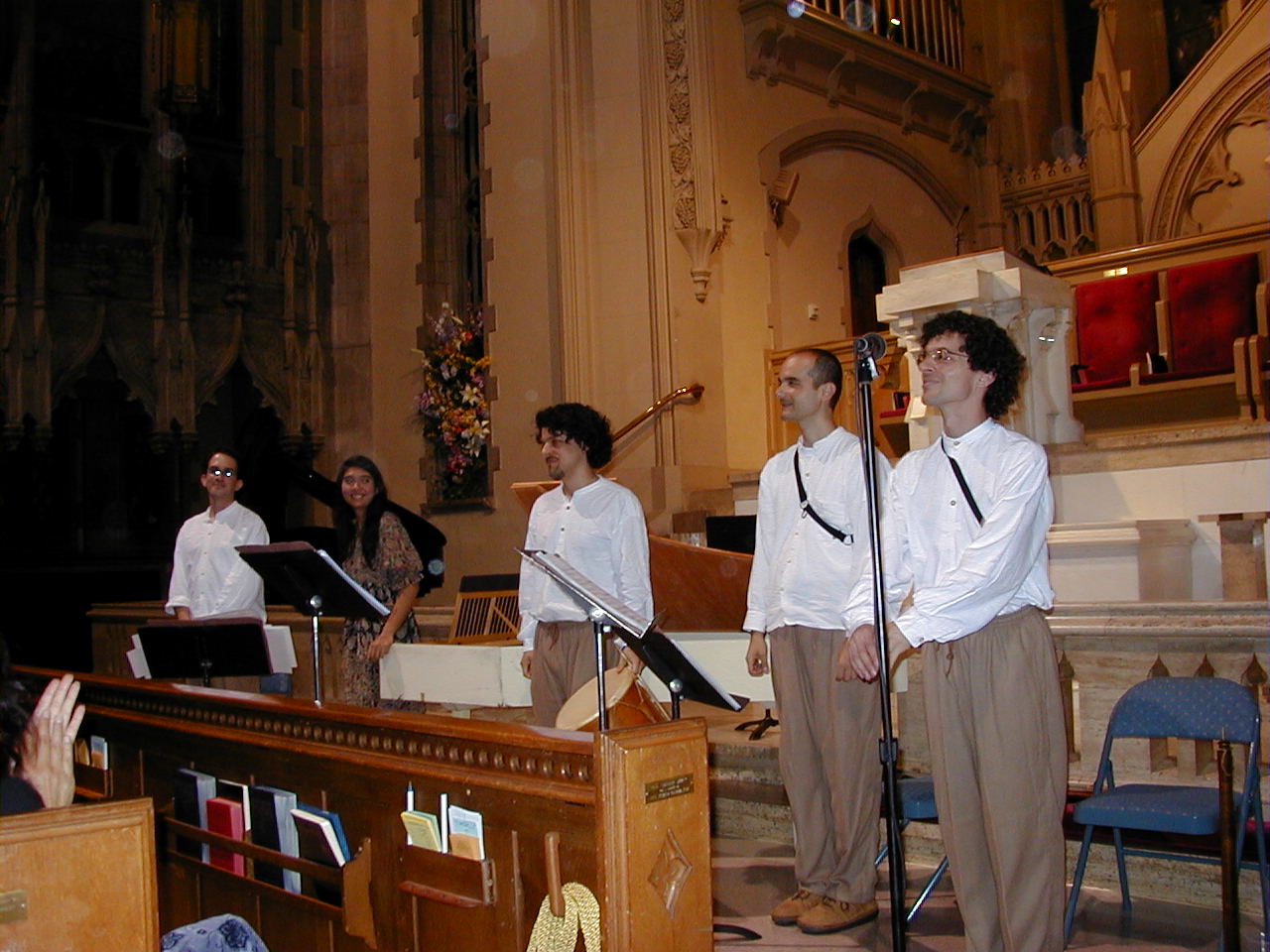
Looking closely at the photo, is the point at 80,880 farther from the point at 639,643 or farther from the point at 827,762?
the point at 827,762

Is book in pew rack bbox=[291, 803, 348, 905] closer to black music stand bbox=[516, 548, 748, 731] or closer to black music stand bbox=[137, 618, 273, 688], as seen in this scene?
black music stand bbox=[516, 548, 748, 731]

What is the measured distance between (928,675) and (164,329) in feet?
28.9

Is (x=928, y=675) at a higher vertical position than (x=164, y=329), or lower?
lower

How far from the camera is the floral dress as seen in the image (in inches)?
178

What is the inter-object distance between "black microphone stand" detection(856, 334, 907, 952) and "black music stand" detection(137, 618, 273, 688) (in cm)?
271

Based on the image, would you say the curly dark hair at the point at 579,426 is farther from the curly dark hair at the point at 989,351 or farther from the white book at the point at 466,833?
the white book at the point at 466,833

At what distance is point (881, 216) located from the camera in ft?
35.6

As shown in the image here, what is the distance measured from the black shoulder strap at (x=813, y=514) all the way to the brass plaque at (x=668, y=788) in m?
1.47

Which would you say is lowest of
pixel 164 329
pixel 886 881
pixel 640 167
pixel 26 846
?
pixel 886 881

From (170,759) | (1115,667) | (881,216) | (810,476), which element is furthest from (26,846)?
(881,216)

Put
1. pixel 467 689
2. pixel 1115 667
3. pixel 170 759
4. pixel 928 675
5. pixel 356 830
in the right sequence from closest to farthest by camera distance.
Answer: pixel 356 830 < pixel 928 675 < pixel 170 759 < pixel 1115 667 < pixel 467 689

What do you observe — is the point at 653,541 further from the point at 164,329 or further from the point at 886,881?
the point at 164,329

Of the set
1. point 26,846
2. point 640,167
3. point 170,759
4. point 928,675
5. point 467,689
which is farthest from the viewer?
point 640,167

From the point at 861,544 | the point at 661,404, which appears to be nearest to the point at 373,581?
the point at 861,544
